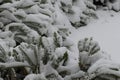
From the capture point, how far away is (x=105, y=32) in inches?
165

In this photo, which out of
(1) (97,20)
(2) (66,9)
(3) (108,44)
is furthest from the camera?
(1) (97,20)

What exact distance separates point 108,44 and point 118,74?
199 cm

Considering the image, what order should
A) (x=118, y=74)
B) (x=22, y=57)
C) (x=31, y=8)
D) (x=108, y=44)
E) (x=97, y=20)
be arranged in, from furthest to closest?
(x=97, y=20), (x=108, y=44), (x=31, y=8), (x=22, y=57), (x=118, y=74)

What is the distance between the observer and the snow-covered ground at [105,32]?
363 cm

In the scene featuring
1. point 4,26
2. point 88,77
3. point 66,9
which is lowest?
point 66,9

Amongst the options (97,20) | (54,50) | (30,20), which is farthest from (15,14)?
(97,20)

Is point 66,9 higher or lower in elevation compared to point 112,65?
lower

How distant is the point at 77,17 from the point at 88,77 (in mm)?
2543

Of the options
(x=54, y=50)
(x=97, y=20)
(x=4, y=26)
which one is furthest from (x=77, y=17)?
(x=54, y=50)

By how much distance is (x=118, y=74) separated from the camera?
5.79ft

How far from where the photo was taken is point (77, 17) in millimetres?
4293

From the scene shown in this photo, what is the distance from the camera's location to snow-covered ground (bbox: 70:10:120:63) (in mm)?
3627

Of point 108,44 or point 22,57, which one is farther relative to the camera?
point 108,44

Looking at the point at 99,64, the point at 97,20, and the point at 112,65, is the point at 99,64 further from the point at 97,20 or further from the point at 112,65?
the point at 97,20
